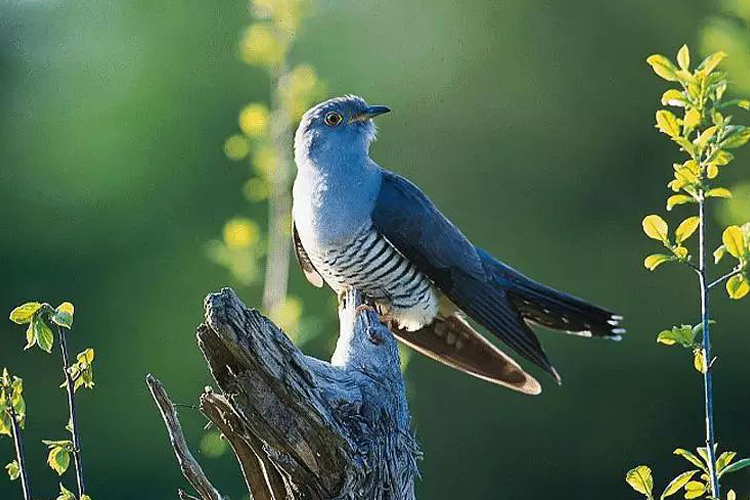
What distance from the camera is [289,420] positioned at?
82.0 inches

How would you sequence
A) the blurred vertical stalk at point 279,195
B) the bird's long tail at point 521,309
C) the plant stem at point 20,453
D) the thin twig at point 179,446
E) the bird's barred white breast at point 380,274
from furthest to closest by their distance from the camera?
the bird's long tail at point 521,309 → the bird's barred white breast at point 380,274 → the blurred vertical stalk at point 279,195 → the thin twig at point 179,446 → the plant stem at point 20,453

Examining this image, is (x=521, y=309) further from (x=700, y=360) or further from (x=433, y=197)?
(x=433, y=197)

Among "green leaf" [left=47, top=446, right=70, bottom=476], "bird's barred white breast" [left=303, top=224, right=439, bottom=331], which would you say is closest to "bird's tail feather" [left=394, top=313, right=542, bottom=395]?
"bird's barred white breast" [left=303, top=224, right=439, bottom=331]

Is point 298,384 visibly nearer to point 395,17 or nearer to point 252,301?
point 252,301

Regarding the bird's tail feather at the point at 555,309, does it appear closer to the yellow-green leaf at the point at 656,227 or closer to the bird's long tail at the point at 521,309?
the bird's long tail at the point at 521,309

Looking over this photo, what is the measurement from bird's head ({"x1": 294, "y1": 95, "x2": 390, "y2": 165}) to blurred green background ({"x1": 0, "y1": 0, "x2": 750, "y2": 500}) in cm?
342

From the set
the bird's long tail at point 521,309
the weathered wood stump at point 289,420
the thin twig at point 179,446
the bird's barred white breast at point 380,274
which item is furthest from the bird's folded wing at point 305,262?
the thin twig at point 179,446

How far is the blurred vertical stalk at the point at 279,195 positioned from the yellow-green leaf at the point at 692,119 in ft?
3.94

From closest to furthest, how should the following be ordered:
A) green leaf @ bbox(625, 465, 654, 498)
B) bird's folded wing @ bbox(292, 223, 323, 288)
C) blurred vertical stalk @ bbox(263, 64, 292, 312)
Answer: green leaf @ bbox(625, 465, 654, 498)
blurred vertical stalk @ bbox(263, 64, 292, 312)
bird's folded wing @ bbox(292, 223, 323, 288)

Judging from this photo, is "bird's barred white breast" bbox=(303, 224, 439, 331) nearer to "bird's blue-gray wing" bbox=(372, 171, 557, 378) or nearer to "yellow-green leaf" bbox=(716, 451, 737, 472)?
"bird's blue-gray wing" bbox=(372, 171, 557, 378)

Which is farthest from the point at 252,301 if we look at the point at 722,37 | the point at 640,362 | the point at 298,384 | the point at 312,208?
the point at 640,362

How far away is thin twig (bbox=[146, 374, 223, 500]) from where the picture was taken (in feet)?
6.45

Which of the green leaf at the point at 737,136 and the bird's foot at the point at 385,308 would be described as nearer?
the green leaf at the point at 737,136

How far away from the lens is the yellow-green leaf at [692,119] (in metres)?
1.86
